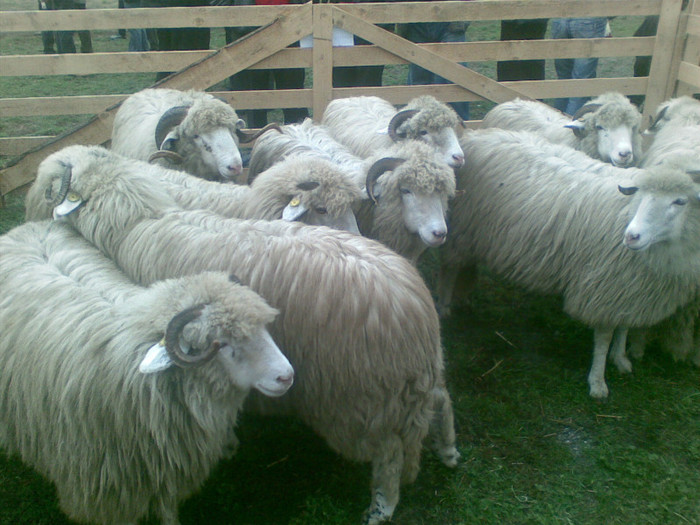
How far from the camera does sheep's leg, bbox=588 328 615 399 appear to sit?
411 cm

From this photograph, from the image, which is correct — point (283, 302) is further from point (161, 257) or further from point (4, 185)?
point (4, 185)

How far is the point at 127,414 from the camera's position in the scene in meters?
2.50

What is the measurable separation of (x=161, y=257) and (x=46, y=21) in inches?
154

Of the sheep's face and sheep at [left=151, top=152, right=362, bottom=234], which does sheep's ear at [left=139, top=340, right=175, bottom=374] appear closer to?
sheep at [left=151, top=152, right=362, bottom=234]

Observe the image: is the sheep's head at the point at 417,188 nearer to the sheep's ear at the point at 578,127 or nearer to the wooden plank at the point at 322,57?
the sheep's ear at the point at 578,127

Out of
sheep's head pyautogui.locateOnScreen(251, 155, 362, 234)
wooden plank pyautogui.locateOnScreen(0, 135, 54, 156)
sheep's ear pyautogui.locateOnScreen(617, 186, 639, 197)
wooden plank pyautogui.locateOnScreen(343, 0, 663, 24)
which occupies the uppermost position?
wooden plank pyautogui.locateOnScreen(343, 0, 663, 24)

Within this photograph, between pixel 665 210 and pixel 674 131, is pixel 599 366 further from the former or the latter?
pixel 674 131

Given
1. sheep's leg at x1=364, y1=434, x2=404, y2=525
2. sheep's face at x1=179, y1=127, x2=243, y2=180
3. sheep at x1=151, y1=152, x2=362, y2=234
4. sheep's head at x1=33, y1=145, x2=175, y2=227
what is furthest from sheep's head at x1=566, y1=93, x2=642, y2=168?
sheep's head at x1=33, y1=145, x2=175, y2=227

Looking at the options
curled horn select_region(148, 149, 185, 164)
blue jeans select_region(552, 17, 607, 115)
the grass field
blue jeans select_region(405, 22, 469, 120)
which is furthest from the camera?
blue jeans select_region(552, 17, 607, 115)

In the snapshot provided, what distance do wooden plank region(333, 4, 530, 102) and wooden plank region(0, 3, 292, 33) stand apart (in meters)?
0.50

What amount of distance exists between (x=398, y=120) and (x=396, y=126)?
0.16 ft

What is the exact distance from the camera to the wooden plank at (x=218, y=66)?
571cm

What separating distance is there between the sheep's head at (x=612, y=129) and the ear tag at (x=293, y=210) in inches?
106

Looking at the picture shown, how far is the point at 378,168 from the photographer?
3.96 metres
